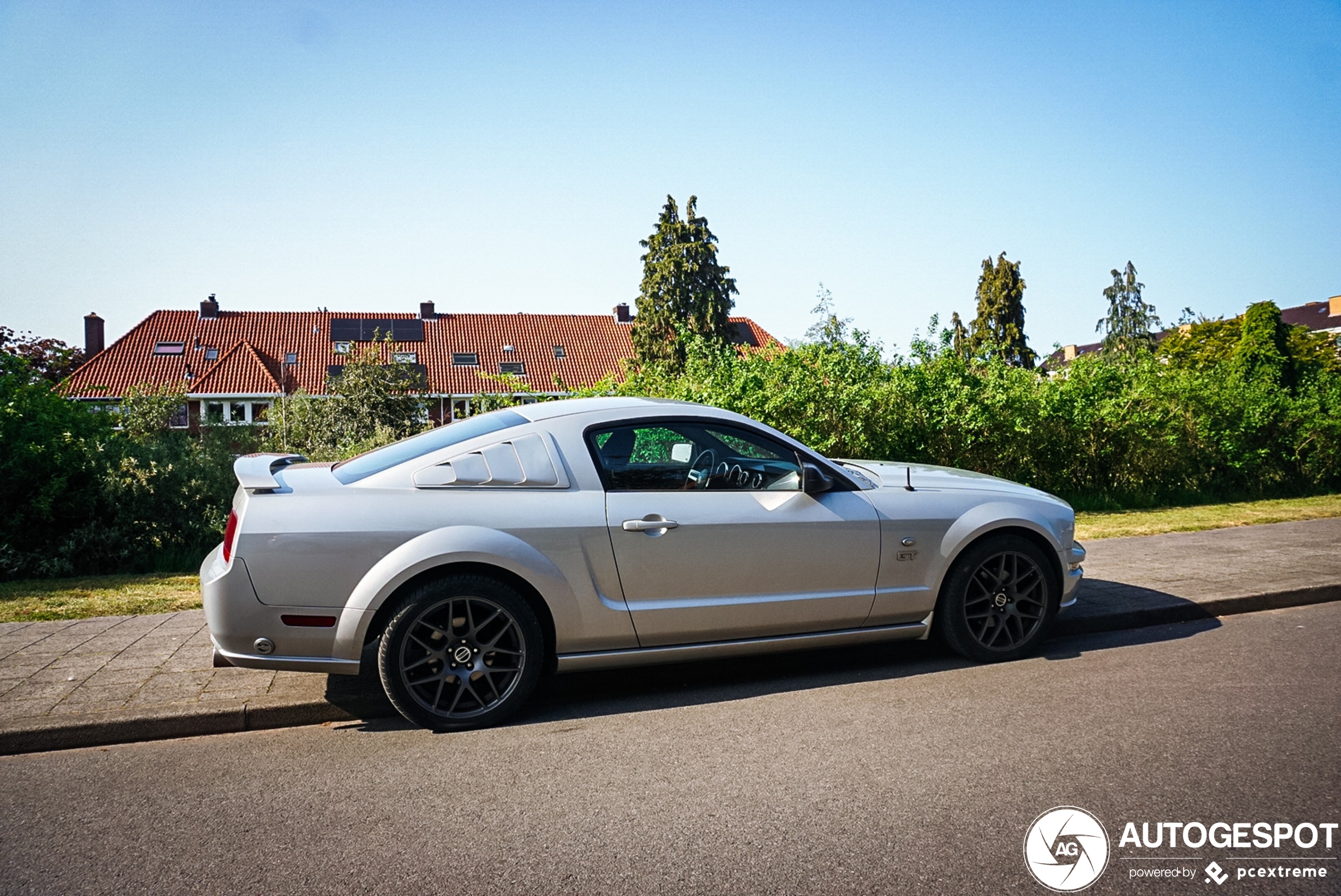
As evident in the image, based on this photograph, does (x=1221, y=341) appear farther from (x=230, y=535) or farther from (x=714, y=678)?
(x=230, y=535)

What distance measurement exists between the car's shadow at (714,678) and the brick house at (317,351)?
45649 mm

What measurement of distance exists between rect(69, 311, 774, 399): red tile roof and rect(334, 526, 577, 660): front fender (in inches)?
1926

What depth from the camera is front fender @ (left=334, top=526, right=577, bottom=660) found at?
4.38 m

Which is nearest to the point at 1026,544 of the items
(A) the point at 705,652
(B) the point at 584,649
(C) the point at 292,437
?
(A) the point at 705,652

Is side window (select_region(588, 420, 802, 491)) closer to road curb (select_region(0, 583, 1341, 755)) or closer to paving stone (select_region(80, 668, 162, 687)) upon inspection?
road curb (select_region(0, 583, 1341, 755))

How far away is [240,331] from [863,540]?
6132cm

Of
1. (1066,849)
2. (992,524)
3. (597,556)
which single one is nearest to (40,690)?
(597,556)

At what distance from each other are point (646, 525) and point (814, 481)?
0.99 m

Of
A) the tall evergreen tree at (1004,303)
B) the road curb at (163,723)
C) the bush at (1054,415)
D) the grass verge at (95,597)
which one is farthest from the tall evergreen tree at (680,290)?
the road curb at (163,723)

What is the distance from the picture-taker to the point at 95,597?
763 cm

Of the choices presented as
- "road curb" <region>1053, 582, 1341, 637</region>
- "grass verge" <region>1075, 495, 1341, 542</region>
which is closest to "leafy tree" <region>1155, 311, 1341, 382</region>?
"grass verge" <region>1075, 495, 1341, 542</region>

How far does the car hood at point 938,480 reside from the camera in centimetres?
554

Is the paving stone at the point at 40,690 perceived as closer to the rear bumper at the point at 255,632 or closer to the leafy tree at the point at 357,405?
the rear bumper at the point at 255,632

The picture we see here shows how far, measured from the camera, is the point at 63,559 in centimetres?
899
